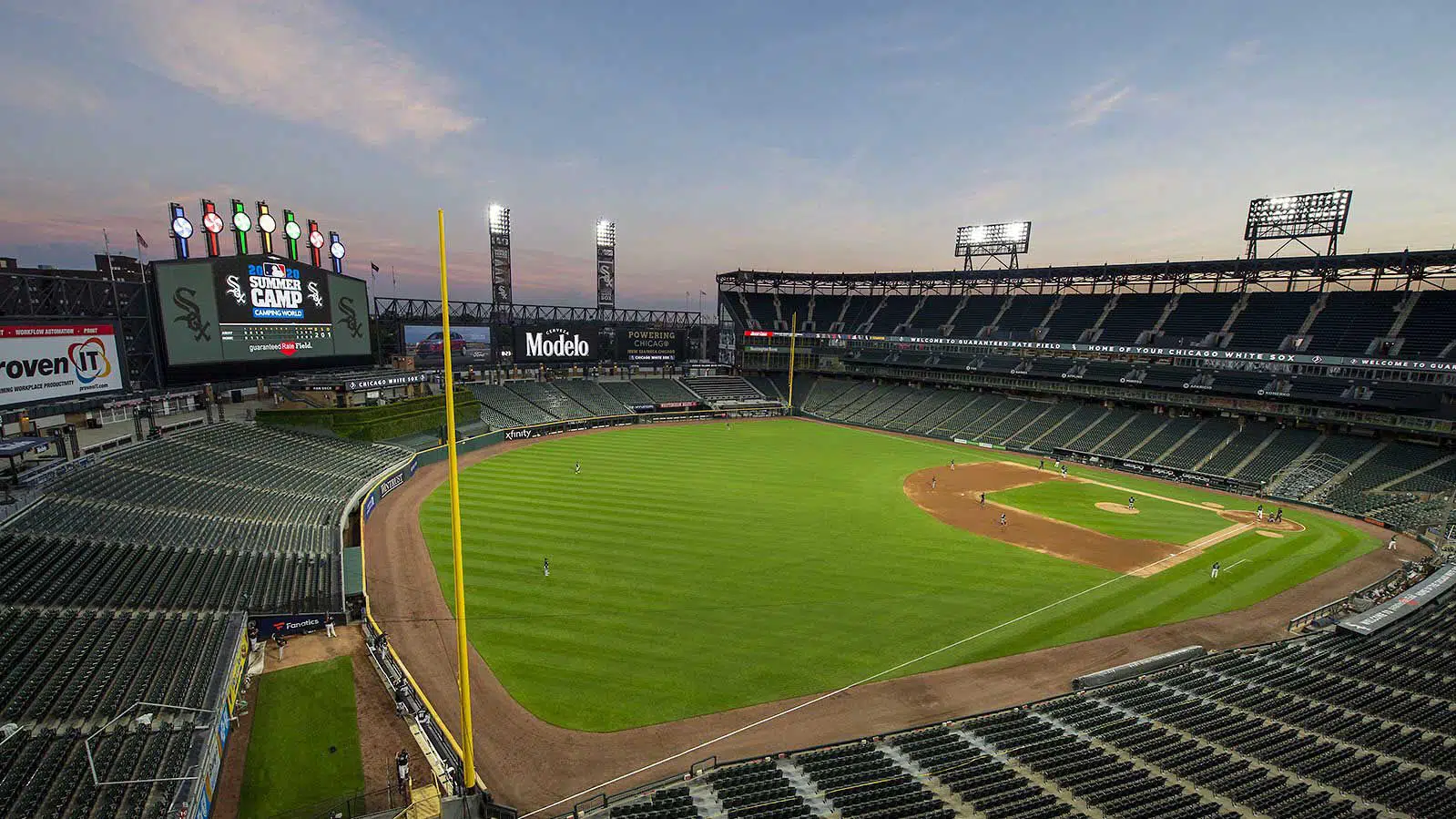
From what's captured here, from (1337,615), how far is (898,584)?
17.2 meters

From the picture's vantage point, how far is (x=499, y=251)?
215 ft

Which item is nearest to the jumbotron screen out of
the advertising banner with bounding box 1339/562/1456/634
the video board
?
the video board

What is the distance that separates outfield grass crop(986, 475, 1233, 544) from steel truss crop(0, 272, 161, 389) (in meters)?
52.8

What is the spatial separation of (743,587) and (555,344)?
49.5 meters

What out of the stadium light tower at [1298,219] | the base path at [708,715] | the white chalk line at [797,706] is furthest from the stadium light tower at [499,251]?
the stadium light tower at [1298,219]

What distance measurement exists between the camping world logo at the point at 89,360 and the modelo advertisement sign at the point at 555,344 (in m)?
37.7

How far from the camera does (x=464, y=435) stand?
51812 millimetres

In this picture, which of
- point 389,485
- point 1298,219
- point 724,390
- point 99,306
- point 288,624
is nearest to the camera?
point 288,624

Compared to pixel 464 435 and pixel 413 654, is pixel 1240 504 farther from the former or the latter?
pixel 464 435

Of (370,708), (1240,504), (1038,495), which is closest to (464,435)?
(370,708)

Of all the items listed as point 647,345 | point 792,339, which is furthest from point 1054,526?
point 647,345

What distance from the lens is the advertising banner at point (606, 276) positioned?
74.7 m

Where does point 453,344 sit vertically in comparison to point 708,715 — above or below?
above

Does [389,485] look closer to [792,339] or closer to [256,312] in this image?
[256,312]
